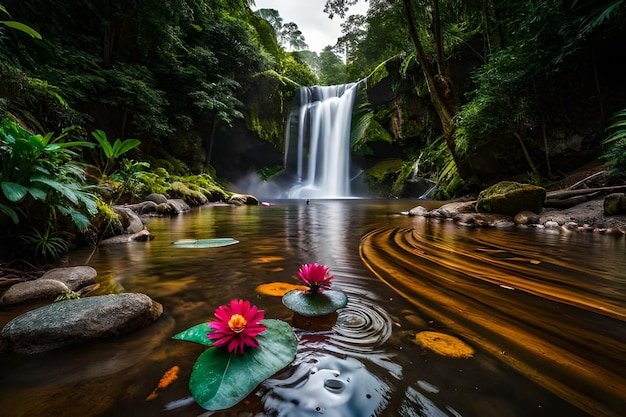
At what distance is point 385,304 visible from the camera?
1.55 m

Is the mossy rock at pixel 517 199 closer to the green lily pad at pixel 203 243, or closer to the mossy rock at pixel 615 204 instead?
the mossy rock at pixel 615 204

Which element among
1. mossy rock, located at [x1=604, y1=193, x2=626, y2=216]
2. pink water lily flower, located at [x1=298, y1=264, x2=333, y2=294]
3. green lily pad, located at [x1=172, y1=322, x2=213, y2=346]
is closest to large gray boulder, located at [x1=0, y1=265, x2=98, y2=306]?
green lily pad, located at [x1=172, y1=322, x2=213, y2=346]

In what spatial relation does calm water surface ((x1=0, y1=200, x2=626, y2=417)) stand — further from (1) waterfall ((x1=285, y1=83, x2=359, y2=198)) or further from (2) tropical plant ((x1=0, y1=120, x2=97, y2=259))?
(1) waterfall ((x1=285, y1=83, x2=359, y2=198))

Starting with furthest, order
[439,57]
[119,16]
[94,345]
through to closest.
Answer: [119,16] → [439,57] → [94,345]

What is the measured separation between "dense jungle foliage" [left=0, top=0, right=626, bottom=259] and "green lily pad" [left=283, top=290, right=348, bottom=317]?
5.86 feet

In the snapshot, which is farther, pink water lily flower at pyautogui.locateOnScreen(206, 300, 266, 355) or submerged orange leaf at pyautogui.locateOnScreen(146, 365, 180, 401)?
pink water lily flower at pyautogui.locateOnScreen(206, 300, 266, 355)

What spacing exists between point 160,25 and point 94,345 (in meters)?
14.0

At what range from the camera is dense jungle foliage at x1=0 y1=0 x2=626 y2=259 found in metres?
2.66

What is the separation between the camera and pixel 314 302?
1.47m

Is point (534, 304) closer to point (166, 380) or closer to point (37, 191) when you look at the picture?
point (166, 380)

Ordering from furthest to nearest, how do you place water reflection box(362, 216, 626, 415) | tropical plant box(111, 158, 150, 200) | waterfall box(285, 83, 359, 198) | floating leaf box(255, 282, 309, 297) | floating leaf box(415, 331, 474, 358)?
waterfall box(285, 83, 359, 198)
tropical plant box(111, 158, 150, 200)
floating leaf box(255, 282, 309, 297)
floating leaf box(415, 331, 474, 358)
water reflection box(362, 216, 626, 415)

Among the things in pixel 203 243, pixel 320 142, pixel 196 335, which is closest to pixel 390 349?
pixel 196 335

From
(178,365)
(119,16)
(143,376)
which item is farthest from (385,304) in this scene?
(119,16)

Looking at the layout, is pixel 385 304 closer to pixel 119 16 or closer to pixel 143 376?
pixel 143 376
